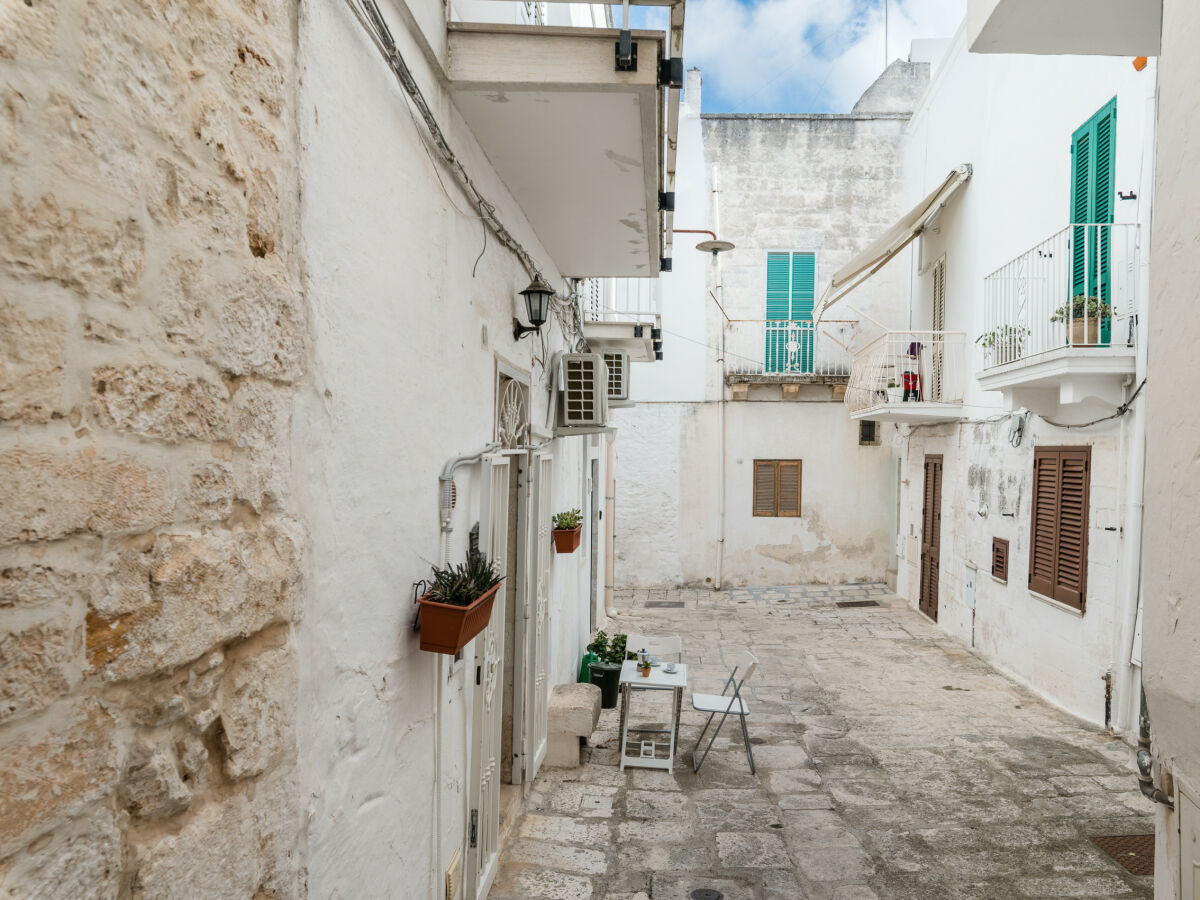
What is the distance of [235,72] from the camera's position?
1774 mm

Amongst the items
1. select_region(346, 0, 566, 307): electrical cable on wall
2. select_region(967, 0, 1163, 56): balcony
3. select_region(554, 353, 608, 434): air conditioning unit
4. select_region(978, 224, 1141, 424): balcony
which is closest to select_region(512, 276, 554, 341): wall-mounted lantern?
select_region(346, 0, 566, 307): electrical cable on wall

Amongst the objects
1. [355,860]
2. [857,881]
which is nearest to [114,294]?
[355,860]

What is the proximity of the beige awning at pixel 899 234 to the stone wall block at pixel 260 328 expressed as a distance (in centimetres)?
1160

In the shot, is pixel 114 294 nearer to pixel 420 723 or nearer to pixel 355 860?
pixel 355 860

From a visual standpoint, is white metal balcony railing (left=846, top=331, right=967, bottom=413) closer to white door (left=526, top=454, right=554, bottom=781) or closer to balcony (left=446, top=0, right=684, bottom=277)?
white door (left=526, top=454, right=554, bottom=781)

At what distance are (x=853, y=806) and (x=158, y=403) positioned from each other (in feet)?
18.7

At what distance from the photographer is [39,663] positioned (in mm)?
1247

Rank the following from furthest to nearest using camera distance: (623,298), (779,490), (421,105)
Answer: (779,490) < (623,298) < (421,105)

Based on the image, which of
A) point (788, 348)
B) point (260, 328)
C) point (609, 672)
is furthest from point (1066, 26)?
point (788, 348)

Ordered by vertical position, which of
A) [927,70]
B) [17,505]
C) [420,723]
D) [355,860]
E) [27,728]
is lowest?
[355,860]

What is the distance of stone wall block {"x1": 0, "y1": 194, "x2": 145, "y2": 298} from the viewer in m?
1.21

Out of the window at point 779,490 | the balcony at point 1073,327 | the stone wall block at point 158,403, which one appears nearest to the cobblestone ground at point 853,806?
the balcony at point 1073,327

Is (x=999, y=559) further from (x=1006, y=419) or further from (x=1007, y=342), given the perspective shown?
(x=1007, y=342)

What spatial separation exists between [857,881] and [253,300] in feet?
15.6
